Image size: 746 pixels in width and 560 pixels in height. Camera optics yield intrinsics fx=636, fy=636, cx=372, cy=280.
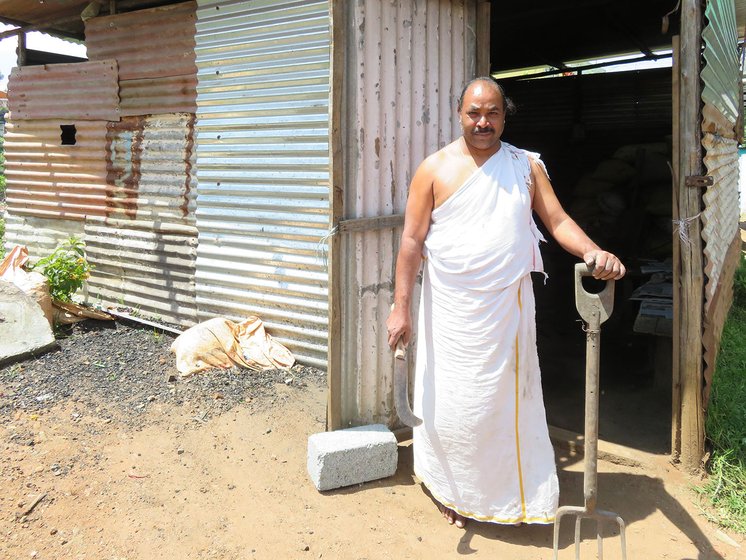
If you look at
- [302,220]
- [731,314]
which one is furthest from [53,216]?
[731,314]

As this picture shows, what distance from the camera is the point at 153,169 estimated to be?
598 cm

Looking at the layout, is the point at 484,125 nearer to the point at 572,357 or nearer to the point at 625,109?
the point at 572,357

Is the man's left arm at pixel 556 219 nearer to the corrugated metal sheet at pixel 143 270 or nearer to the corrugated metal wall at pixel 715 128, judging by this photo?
the corrugated metal wall at pixel 715 128

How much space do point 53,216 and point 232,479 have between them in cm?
469

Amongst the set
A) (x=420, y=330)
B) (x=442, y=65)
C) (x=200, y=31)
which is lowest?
(x=420, y=330)

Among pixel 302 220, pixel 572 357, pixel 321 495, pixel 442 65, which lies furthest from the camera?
pixel 572 357

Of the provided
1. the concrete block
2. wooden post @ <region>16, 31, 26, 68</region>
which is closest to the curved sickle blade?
the concrete block

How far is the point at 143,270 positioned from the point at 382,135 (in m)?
3.51

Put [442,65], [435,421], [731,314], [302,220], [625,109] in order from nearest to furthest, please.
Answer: [435,421] → [442,65] → [302,220] → [731,314] → [625,109]

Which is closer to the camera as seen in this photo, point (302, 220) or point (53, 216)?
point (302, 220)

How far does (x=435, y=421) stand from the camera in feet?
10.4

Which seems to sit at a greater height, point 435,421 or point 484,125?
point 484,125

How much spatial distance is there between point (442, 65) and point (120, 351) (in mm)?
3499

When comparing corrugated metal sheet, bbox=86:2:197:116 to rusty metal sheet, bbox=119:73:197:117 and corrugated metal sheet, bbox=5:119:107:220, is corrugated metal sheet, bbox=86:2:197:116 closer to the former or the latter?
rusty metal sheet, bbox=119:73:197:117
